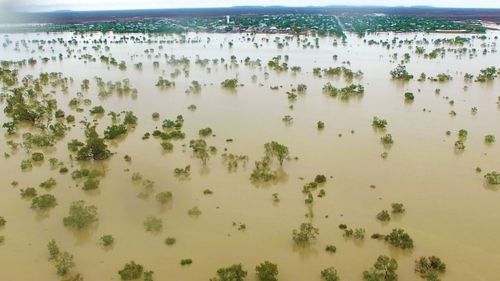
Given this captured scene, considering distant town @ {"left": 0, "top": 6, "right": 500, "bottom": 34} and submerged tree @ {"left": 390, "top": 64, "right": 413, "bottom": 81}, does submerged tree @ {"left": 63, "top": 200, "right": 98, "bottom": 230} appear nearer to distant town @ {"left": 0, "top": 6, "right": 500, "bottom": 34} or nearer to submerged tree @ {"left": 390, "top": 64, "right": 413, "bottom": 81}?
submerged tree @ {"left": 390, "top": 64, "right": 413, "bottom": 81}

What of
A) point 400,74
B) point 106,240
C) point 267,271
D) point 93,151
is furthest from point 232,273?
point 400,74

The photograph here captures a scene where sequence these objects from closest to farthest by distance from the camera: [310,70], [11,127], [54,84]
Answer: [11,127]
[54,84]
[310,70]

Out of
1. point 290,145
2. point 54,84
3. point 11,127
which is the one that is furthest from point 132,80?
point 290,145

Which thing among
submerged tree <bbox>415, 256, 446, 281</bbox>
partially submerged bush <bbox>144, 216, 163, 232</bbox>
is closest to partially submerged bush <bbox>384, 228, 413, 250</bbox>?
submerged tree <bbox>415, 256, 446, 281</bbox>

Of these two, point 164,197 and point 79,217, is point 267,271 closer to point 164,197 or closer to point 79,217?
point 164,197

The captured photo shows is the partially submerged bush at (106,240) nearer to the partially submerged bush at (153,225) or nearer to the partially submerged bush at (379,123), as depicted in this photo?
the partially submerged bush at (153,225)

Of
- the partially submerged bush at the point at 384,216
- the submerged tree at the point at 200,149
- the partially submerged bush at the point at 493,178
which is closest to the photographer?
the partially submerged bush at the point at 384,216

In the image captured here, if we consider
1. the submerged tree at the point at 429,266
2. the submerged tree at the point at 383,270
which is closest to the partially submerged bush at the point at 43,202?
the submerged tree at the point at 383,270

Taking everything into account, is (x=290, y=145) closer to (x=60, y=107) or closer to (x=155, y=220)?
(x=155, y=220)

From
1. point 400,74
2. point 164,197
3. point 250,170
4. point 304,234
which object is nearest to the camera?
point 304,234
